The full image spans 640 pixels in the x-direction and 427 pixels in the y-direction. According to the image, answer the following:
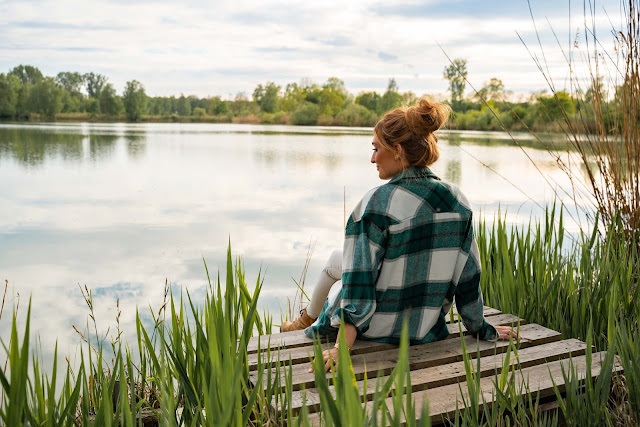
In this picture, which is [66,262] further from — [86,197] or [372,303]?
[372,303]

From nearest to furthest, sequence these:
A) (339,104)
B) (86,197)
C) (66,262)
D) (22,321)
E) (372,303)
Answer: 1. (372,303)
2. (22,321)
3. (66,262)
4. (86,197)
5. (339,104)

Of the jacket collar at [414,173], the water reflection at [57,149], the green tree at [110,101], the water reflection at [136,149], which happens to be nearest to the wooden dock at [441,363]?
the jacket collar at [414,173]

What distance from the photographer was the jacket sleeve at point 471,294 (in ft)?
6.88

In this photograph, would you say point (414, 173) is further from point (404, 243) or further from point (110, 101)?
point (110, 101)

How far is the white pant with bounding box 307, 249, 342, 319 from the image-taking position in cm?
237

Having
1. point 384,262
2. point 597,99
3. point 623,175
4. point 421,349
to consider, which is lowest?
point 421,349

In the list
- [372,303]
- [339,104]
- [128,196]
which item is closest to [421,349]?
[372,303]

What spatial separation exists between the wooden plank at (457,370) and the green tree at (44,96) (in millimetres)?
35338

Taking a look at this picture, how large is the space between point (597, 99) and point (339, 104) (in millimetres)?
31031

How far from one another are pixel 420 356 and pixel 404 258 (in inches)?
12.7

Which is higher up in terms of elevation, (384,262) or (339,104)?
(339,104)

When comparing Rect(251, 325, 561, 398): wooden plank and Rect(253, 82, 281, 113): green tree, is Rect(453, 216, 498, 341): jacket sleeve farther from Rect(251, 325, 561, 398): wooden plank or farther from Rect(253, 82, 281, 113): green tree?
Rect(253, 82, 281, 113): green tree

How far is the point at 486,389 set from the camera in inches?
67.7

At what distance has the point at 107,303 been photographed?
4.58m
